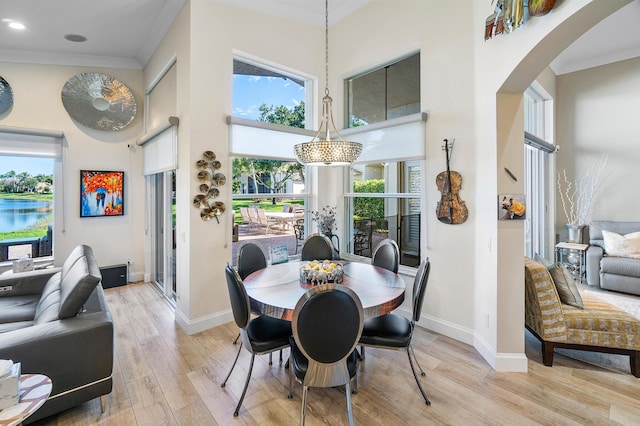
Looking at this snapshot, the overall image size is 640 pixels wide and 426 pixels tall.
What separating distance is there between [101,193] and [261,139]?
305cm

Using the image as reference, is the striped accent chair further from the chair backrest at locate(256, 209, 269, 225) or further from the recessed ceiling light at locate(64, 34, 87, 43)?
the recessed ceiling light at locate(64, 34, 87, 43)

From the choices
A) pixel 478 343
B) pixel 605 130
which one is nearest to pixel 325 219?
pixel 478 343

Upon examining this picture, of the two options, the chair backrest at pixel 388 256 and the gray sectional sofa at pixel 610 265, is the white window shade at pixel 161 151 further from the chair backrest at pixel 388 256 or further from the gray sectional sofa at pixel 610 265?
the gray sectional sofa at pixel 610 265

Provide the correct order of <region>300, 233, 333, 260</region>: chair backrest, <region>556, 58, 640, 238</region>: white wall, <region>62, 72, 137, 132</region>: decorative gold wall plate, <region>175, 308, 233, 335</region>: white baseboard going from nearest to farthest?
<region>175, 308, 233, 335</region>: white baseboard, <region>300, 233, 333, 260</region>: chair backrest, <region>62, 72, 137, 132</region>: decorative gold wall plate, <region>556, 58, 640, 238</region>: white wall

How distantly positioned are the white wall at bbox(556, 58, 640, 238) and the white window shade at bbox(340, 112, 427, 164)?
3967 millimetres

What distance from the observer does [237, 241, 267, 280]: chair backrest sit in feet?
10.4

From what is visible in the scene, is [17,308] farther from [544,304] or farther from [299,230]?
[544,304]

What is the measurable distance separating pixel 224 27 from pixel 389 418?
428cm

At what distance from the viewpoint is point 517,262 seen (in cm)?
268

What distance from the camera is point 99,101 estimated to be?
4.79 m

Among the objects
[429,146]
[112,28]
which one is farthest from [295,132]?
[112,28]

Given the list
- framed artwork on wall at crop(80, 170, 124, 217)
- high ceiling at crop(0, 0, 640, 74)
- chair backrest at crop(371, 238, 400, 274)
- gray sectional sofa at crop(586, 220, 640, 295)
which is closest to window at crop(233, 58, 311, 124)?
high ceiling at crop(0, 0, 640, 74)

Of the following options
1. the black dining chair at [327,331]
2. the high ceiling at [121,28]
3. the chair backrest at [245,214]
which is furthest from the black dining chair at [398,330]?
the high ceiling at [121,28]

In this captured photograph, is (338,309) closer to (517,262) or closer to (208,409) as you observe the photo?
(208,409)
